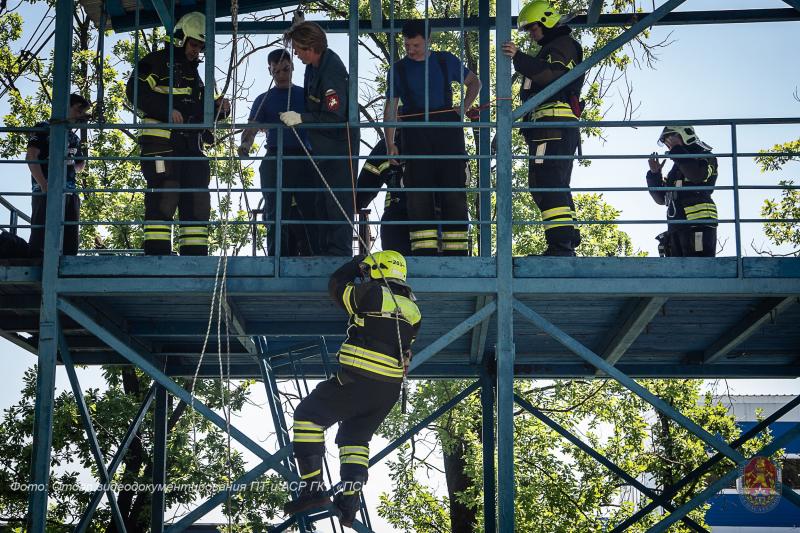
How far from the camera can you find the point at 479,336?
482 inches

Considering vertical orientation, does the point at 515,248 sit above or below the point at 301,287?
above

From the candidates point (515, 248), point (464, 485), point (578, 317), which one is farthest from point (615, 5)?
point (578, 317)

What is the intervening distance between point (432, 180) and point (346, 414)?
2208mm

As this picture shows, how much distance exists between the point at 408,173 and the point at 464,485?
1336 centimetres

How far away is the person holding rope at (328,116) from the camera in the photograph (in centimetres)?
1077

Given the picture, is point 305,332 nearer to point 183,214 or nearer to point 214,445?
point 183,214

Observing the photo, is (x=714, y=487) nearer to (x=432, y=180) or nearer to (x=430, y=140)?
(x=432, y=180)

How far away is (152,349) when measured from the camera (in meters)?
13.4

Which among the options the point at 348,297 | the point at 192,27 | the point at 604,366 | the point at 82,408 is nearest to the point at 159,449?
the point at 82,408

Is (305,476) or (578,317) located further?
(578,317)

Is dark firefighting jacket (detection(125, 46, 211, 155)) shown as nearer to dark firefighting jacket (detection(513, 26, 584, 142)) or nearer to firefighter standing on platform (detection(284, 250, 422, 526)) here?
firefighter standing on platform (detection(284, 250, 422, 526))

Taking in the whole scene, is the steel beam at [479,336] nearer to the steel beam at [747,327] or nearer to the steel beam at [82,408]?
the steel beam at [747,327]

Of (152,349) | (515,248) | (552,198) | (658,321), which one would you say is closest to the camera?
(552,198)

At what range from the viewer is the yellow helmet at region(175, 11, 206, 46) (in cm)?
1150
